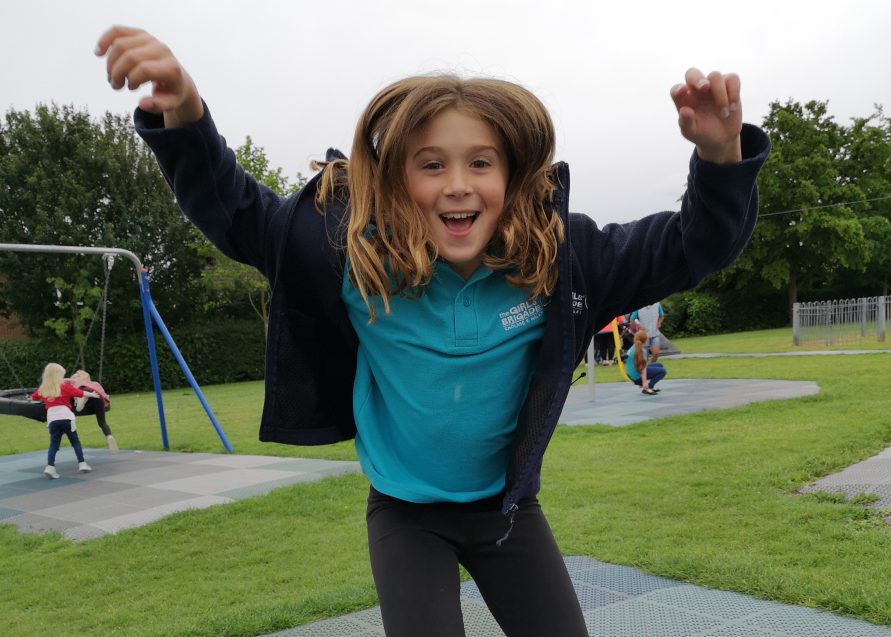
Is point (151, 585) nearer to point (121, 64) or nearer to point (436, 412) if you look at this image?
point (436, 412)

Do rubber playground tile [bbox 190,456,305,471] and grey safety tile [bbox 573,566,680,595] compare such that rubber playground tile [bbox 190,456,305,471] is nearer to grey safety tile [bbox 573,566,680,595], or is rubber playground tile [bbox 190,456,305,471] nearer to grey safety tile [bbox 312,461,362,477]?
grey safety tile [bbox 312,461,362,477]

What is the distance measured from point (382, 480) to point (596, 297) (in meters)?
0.67

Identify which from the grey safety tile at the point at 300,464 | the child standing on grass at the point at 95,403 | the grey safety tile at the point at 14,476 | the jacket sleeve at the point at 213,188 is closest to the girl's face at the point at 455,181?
the jacket sleeve at the point at 213,188

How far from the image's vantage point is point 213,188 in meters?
1.70

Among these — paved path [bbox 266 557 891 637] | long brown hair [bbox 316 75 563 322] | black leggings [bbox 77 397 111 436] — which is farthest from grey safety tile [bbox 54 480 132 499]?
long brown hair [bbox 316 75 563 322]

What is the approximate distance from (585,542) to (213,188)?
3315 millimetres

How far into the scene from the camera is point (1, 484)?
7.93 m

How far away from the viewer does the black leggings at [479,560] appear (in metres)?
1.71

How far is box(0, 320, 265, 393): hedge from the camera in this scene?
69.9ft

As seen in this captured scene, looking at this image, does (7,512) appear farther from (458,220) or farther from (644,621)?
(458,220)

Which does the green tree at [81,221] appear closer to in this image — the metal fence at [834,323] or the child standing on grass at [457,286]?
the metal fence at [834,323]

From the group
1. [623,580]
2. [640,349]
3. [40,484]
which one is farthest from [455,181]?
[640,349]

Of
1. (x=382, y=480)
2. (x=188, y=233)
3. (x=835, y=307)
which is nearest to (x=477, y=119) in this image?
(x=382, y=480)

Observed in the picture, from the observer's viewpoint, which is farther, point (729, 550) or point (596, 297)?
point (729, 550)
